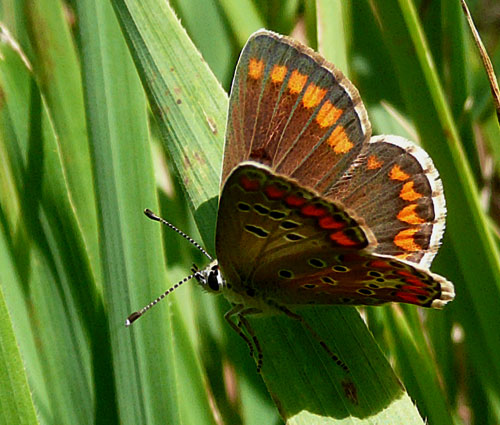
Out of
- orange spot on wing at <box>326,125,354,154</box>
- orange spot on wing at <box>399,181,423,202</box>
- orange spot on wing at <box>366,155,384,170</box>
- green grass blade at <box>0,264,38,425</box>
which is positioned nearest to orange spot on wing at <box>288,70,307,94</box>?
orange spot on wing at <box>326,125,354,154</box>

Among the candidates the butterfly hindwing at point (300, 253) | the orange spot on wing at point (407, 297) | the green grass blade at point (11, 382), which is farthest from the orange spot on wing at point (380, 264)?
the green grass blade at point (11, 382)

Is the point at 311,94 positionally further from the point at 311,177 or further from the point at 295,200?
the point at 295,200

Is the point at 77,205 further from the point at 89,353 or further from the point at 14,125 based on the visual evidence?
the point at 89,353

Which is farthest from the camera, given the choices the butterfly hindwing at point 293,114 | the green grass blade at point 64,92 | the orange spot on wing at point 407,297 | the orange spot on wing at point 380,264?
the green grass blade at point 64,92

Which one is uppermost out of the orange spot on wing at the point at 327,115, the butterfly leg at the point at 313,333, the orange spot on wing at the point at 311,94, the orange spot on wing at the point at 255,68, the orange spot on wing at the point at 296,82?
the orange spot on wing at the point at 255,68

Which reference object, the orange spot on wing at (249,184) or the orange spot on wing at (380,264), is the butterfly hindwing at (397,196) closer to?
the orange spot on wing at (380,264)

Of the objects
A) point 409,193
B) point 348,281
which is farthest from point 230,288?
point 409,193

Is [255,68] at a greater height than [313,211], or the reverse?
[255,68]
